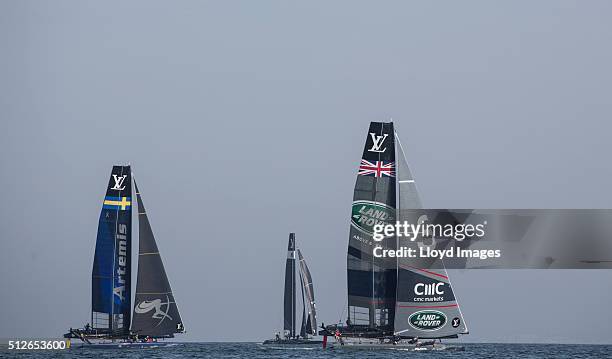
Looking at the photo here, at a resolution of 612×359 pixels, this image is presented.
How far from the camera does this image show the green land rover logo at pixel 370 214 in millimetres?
71750

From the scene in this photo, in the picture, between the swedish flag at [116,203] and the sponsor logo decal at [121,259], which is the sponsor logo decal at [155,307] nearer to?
the sponsor logo decal at [121,259]

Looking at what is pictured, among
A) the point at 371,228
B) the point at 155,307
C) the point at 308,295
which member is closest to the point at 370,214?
the point at 371,228

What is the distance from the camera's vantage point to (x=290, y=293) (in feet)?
347

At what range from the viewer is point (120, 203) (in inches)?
3297

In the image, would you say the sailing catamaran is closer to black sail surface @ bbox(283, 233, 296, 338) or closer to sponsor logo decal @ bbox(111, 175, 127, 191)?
black sail surface @ bbox(283, 233, 296, 338)

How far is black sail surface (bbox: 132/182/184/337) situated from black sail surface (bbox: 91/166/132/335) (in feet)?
3.25

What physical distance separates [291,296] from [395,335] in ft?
115

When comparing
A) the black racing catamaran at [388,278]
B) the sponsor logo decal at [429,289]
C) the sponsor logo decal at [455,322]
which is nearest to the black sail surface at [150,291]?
the black racing catamaran at [388,278]

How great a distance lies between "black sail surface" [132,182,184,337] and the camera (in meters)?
83.7

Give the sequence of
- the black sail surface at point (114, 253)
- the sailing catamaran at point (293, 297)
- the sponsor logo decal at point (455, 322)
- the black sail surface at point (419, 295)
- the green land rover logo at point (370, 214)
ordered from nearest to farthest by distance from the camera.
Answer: the black sail surface at point (419, 295) → the sponsor logo decal at point (455, 322) → the green land rover logo at point (370, 214) → the black sail surface at point (114, 253) → the sailing catamaran at point (293, 297)

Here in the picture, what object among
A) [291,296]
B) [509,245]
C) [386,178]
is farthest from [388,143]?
[291,296]

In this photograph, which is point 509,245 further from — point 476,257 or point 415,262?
point 415,262

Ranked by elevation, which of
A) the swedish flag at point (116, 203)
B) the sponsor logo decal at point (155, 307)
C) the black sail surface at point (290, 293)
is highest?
the swedish flag at point (116, 203)

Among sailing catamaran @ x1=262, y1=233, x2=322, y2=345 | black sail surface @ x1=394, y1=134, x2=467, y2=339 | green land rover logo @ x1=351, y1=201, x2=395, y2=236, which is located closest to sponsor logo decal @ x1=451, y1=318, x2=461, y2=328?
black sail surface @ x1=394, y1=134, x2=467, y2=339
